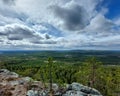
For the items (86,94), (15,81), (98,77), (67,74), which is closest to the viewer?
(86,94)

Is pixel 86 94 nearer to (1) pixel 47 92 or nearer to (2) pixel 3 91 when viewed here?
(1) pixel 47 92

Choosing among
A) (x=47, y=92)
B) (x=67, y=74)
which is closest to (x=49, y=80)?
(x=47, y=92)

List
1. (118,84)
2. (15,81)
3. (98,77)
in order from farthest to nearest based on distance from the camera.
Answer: (118,84)
(98,77)
(15,81)

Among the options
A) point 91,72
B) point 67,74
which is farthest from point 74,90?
point 67,74

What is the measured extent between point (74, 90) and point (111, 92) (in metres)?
33.3

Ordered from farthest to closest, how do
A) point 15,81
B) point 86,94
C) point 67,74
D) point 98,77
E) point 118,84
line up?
point 67,74 < point 118,84 < point 98,77 < point 15,81 < point 86,94

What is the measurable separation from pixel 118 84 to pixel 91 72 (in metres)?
20.5

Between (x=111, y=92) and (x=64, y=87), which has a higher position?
(x=64, y=87)

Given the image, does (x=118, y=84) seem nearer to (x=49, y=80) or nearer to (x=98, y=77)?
(x=98, y=77)

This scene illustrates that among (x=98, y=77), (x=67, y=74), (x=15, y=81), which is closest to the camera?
(x=15, y=81)

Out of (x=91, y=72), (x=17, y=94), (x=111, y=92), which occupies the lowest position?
(x=111, y=92)

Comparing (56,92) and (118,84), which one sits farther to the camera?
(118,84)

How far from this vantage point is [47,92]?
58.2m

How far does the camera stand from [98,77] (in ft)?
265
